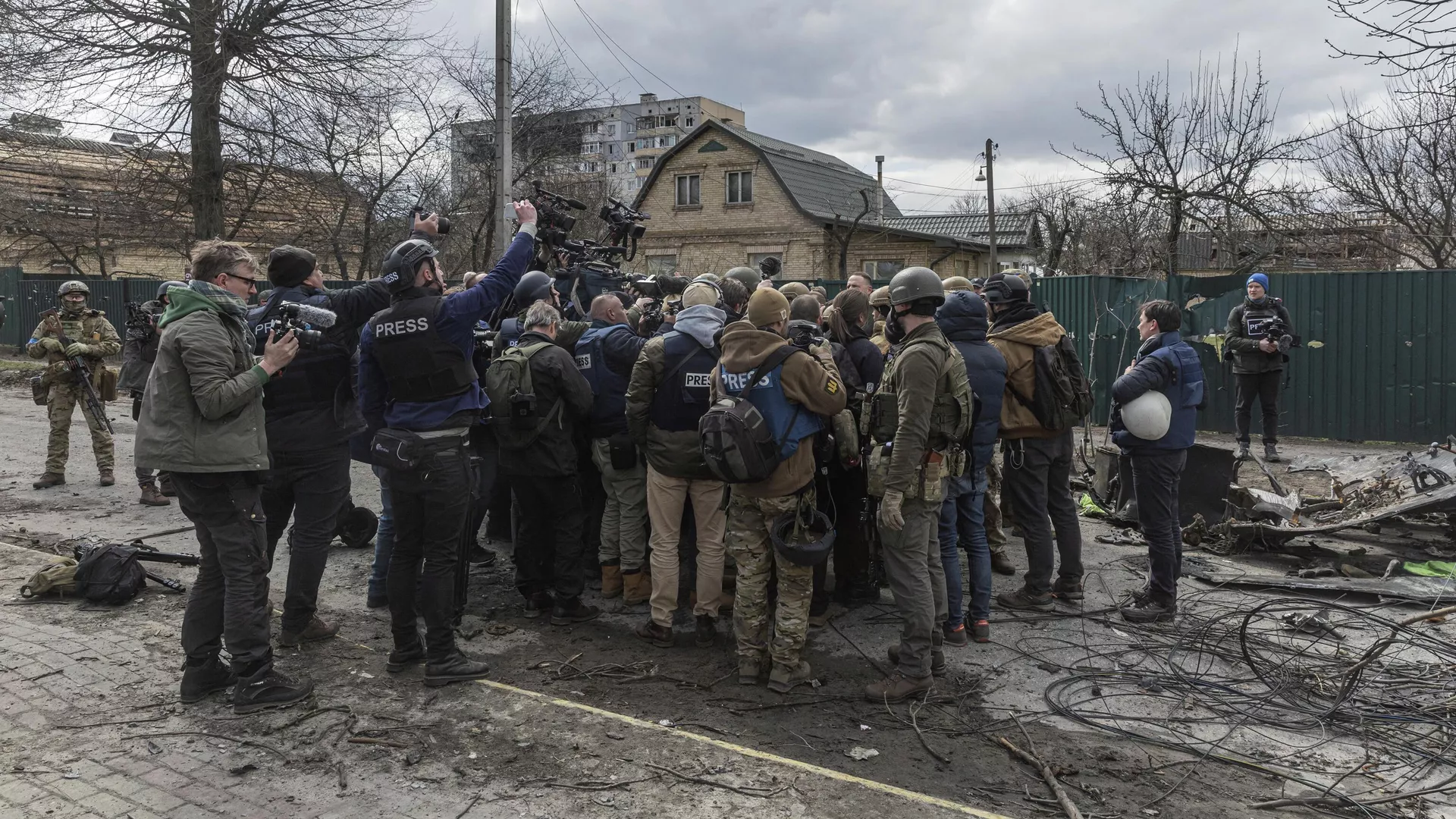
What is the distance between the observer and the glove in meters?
4.37

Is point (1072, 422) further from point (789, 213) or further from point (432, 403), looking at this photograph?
point (789, 213)

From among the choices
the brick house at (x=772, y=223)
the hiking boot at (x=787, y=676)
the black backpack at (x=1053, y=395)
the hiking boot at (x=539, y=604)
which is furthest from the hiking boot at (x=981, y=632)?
the brick house at (x=772, y=223)

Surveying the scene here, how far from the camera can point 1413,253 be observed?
20125mm

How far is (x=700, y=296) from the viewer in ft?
17.3

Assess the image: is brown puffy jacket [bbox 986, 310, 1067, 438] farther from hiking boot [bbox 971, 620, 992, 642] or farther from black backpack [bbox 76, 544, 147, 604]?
black backpack [bbox 76, 544, 147, 604]

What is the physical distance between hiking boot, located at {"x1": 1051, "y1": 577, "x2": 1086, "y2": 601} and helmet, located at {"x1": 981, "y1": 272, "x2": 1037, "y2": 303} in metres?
1.78

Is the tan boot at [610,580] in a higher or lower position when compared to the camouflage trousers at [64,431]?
lower

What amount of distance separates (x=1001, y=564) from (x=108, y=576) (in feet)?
18.7

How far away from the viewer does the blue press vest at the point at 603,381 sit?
5.75 meters

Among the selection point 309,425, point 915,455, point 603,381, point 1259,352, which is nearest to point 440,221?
point 309,425

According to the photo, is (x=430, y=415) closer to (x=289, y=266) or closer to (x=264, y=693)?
(x=289, y=266)

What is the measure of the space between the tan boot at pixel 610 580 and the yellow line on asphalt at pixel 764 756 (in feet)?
4.97

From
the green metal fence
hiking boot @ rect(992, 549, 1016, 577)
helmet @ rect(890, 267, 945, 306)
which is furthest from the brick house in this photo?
helmet @ rect(890, 267, 945, 306)

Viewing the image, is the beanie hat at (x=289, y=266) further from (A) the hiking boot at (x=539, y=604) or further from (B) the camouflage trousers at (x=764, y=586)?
(B) the camouflage trousers at (x=764, y=586)
